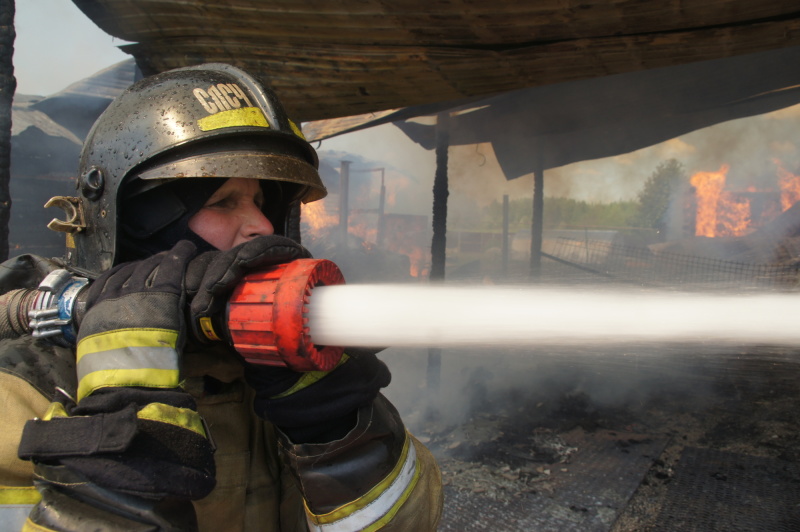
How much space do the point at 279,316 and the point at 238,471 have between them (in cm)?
84

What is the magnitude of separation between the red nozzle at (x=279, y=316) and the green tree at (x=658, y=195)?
109 ft

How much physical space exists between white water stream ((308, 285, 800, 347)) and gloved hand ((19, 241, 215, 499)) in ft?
1.17

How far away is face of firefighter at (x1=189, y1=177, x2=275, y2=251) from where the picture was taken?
1785 millimetres

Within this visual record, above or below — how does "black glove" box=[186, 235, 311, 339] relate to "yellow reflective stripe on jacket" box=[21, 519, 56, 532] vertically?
above

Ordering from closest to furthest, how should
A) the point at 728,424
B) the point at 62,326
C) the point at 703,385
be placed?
the point at 62,326
the point at 728,424
the point at 703,385

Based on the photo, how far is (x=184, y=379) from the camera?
5.05 feet

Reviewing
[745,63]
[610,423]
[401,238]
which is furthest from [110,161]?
[401,238]

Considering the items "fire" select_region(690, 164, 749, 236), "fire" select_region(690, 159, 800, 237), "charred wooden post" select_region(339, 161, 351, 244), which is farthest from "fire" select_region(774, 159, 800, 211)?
"charred wooden post" select_region(339, 161, 351, 244)

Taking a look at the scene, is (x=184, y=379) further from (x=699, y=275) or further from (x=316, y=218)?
(x=316, y=218)

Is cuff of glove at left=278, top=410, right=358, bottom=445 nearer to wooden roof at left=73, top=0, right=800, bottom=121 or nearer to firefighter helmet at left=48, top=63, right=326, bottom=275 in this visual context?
firefighter helmet at left=48, top=63, right=326, bottom=275

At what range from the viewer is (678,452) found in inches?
238

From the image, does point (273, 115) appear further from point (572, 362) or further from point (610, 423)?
Result: point (572, 362)

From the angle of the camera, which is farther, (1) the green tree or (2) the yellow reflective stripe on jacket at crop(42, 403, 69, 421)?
(1) the green tree

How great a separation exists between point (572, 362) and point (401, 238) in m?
23.8
